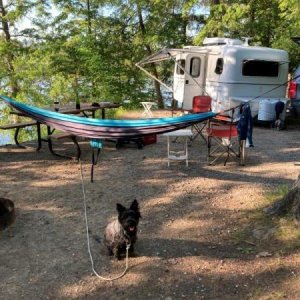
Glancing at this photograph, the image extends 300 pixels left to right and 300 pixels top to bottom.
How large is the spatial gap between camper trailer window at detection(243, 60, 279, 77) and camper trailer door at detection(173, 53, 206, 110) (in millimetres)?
1370

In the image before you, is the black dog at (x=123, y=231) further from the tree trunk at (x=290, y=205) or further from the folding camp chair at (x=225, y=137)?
the folding camp chair at (x=225, y=137)

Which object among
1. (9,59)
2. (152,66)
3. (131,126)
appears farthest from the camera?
(152,66)

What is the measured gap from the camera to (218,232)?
4.27 meters

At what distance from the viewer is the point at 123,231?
3.63m

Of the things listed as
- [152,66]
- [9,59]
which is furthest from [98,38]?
[9,59]

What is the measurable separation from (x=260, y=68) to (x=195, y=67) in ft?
6.21

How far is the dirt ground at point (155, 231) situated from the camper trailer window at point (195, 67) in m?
4.79

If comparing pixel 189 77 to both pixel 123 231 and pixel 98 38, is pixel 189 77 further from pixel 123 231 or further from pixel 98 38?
pixel 123 231

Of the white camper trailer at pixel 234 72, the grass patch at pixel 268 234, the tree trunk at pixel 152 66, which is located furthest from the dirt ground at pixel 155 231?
the tree trunk at pixel 152 66

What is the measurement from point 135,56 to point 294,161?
1293 centimetres

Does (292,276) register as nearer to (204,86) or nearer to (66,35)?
(204,86)

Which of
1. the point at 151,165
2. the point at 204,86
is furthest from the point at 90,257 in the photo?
the point at 204,86

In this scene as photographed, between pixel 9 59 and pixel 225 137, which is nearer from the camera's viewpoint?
pixel 225 137

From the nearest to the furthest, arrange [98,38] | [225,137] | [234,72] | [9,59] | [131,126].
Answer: [131,126] → [225,137] → [234,72] → [9,59] → [98,38]
